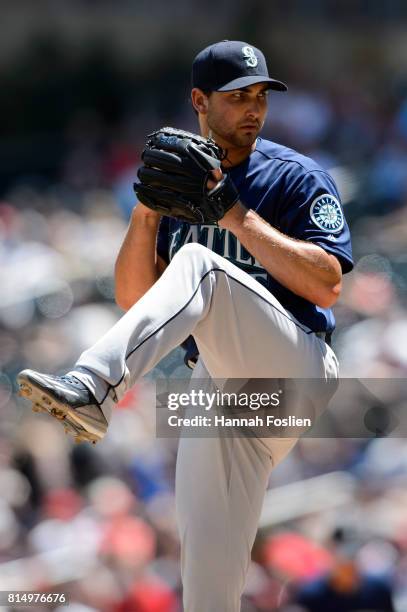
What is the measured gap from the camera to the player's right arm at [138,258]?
3312mm

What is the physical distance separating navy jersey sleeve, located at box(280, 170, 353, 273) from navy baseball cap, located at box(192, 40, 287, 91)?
0.28 m

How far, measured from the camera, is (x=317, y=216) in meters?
3.16

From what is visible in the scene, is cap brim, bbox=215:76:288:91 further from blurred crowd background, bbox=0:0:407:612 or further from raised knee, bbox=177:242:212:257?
blurred crowd background, bbox=0:0:407:612

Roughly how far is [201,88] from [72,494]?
10.2 ft

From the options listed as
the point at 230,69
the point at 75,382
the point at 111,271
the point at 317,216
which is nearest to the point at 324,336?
the point at 317,216

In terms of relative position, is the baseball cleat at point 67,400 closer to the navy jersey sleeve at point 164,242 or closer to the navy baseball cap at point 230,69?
the navy jersey sleeve at point 164,242

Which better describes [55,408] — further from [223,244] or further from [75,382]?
[223,244]

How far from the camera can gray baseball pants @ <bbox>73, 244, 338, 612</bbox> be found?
2.74 meters

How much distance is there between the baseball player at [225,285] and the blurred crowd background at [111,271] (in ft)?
→ 6.03

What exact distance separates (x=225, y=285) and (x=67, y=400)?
0.53 m

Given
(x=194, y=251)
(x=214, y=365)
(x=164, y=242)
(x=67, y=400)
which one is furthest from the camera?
(x=164, y=242)

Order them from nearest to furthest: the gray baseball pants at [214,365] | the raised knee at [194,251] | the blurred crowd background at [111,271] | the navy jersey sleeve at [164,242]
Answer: the gray baseball pants at [214,365] < the raised knee at [194,251] < the navy jersey sleeve at [164,242] < the blurred crowd background at [111,271]

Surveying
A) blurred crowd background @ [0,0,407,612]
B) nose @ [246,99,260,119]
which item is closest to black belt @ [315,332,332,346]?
nose @ [246,99,260,119]

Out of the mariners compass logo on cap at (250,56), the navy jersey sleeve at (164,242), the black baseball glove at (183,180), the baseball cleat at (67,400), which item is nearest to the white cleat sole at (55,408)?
the baseball cleat at (67,400)
